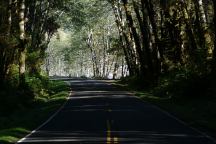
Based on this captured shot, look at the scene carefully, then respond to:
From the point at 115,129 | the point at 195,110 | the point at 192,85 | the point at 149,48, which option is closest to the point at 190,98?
the point at 192,85

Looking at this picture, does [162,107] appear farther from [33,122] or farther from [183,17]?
[183,17]

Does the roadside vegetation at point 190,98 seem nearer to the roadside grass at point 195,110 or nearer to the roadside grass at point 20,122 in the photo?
the roadside grass at point 195,110

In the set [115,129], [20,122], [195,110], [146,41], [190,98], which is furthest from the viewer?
[146,41]

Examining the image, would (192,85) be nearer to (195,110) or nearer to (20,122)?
(195,110)

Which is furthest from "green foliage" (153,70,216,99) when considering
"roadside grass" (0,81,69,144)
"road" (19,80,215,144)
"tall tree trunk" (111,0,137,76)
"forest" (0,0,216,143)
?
"tall tree trunk" (111,0,137,76)

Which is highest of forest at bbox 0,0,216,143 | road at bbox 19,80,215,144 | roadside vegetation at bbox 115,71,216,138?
forest at bbox 0,0,216,143

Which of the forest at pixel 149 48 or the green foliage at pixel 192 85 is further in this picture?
the forest at pixel 149 48

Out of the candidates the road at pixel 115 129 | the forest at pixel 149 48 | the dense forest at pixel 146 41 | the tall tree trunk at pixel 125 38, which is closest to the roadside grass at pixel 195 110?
the forest at pixel 149 48

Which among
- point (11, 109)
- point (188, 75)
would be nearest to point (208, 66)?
point (188, 75)

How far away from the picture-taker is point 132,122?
1006 inches

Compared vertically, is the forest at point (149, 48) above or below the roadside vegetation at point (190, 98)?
above

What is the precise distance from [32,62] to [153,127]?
30544 mm

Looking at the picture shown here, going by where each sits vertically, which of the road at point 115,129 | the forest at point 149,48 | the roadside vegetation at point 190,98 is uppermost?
the forest at point 149,48

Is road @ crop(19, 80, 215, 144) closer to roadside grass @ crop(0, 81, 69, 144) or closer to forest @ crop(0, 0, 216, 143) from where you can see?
roadside grass @ crop(0, 81, 69, 144)
